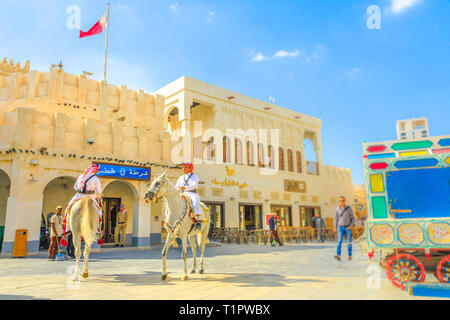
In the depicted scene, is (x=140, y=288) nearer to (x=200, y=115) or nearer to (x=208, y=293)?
(x=208, y=293)

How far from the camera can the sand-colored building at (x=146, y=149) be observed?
40.5ft

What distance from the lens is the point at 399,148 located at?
5.38 meters

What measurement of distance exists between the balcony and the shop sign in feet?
5.69

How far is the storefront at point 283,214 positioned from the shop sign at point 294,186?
5.09 ft

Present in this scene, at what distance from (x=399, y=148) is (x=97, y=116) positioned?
48.4 feet

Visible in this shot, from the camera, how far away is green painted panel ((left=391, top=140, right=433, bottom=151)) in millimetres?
5262

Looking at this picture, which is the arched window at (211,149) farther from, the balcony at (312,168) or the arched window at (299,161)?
the balcony at (312,168)

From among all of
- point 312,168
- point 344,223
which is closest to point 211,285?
point 344,223

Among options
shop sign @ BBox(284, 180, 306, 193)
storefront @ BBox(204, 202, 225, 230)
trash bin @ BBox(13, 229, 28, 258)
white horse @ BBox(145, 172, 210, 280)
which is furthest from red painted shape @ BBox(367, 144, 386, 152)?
shop sign @ BBox(284, 180, 306, 193)

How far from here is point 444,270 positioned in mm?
4816

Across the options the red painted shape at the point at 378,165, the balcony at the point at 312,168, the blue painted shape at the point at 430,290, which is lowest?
the blue painted shape at the point at 430,290

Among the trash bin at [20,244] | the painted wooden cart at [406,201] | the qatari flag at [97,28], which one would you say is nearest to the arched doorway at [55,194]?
the trash bin at [20,244]

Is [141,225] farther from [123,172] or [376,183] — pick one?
[376,183]

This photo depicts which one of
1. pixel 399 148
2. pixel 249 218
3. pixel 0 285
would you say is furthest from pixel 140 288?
pixel 249 218
